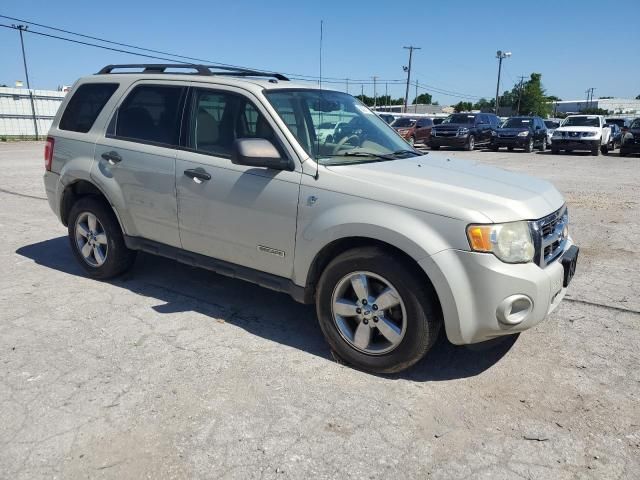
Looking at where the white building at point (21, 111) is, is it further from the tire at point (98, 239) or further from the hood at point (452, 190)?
Result: the hood at point (452, 190)

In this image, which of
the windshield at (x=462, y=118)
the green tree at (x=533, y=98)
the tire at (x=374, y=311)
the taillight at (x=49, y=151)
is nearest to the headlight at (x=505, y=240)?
the tire at (x=374, y=311)

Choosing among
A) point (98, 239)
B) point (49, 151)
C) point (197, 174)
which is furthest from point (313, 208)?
point (49, 151)

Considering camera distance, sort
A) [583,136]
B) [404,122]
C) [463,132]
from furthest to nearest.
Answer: [404,122], [463,132], [583,136]

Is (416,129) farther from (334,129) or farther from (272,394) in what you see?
(272,394)

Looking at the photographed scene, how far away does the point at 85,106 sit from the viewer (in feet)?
16.8

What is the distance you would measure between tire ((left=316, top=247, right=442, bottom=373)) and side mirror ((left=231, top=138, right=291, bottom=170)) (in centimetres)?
78

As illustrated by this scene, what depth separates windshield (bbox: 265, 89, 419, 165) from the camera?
3859mm

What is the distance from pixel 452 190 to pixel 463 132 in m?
22.9

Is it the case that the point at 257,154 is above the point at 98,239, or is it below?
above

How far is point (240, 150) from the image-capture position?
11.7ft

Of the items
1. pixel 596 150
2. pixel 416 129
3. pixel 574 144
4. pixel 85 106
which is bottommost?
pixel 596 150

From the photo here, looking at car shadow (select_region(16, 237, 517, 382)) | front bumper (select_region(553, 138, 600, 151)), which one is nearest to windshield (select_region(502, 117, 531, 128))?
front bumper (select_region(553, 138, 600, 151))

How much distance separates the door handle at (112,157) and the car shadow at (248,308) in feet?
3.77

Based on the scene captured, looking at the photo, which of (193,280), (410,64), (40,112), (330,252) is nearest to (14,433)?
(330,252)
